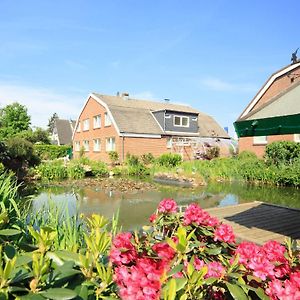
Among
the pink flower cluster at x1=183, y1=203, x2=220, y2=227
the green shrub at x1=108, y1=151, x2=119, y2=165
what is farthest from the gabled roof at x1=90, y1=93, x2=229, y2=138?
the pink flower cluster at x1=183, y1=203, x2=220, y2=227

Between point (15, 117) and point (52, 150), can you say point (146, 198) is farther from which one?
point (15, 117)

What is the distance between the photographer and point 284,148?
1923 centimetres

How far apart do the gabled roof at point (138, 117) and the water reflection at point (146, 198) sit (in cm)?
1417

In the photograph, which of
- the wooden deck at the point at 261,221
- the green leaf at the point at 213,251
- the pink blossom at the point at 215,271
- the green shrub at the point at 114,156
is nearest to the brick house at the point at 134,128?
the green shrub at the point at 114,156

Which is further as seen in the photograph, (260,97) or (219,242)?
(260,97)

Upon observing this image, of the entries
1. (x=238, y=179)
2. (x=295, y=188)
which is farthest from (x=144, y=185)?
(x=295, y=188)

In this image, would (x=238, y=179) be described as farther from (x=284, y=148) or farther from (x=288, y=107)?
(x=288, y=107)

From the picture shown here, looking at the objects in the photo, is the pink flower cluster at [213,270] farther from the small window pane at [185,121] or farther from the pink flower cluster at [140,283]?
the small window pane at [185,121]

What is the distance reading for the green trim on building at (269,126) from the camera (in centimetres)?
388

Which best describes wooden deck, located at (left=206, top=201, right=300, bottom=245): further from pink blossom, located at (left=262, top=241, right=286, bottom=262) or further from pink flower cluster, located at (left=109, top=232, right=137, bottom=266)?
pink flower cluster, located at (left=109, top=232, right=137, bottom=266)

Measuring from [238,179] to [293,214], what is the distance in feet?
37.6

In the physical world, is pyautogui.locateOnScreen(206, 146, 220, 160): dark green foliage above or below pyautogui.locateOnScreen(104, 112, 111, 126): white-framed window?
below

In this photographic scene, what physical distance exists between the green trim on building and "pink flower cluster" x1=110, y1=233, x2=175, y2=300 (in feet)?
9.43

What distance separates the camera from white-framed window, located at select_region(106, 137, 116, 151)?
2992cm
